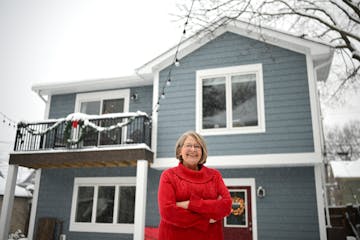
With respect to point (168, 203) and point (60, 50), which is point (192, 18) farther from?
point (60, 50)

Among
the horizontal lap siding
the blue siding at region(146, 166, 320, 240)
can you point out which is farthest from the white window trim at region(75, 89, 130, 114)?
the horizontal lap siding

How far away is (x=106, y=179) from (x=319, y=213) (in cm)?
582

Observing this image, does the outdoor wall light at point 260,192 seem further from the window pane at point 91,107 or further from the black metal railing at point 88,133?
the window pane at point 91,107

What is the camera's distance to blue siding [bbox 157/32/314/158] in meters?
6.79

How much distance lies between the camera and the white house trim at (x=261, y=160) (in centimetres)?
648

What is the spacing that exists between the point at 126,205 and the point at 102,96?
3.58 metres

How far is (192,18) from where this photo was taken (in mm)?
6367

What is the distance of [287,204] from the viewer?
6816 millimetres

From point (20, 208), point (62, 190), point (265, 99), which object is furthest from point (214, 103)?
point (20, 208)

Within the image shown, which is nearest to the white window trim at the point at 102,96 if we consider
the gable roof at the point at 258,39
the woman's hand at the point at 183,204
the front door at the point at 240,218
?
the gable roof at the point at 258,39

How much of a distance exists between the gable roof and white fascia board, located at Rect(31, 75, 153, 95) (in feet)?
1.81

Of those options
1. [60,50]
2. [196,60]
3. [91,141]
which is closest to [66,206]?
[91,141]

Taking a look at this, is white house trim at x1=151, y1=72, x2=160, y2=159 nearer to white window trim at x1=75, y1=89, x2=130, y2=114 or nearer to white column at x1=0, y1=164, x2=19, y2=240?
white window trim at x1=75, y1=89, x2=130, y2=114

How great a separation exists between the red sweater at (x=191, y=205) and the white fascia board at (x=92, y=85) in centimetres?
711
